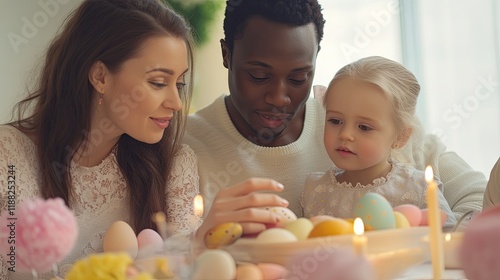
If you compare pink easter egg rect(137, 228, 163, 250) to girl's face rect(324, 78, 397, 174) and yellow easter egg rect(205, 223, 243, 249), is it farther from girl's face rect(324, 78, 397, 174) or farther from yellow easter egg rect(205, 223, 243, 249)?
girl's face rect(324, 78, 397, 174)

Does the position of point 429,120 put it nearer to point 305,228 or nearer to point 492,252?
point 305,228

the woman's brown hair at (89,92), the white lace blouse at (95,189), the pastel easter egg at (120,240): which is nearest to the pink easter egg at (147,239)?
the pastel easter egg at (120,240)

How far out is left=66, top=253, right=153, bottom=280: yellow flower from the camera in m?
0.78

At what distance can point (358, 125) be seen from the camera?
1940 mm

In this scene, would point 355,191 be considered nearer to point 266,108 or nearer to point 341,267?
point 266,108

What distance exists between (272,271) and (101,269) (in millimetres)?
231

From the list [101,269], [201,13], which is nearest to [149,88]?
[101,269]

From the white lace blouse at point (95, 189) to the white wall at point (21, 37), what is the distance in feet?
8.70

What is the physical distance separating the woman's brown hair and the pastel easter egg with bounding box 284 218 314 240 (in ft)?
3.23

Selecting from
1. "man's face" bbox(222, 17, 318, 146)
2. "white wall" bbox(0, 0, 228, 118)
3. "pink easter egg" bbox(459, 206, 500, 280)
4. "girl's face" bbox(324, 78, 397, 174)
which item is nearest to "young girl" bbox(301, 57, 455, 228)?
"girl's face" bbox(324, 78, 397, 174)

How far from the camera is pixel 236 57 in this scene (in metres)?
2.10

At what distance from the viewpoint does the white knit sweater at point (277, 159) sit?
2.15 metres

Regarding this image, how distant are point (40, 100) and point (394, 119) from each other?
1.04 metres

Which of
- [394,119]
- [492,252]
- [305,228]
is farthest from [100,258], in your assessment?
[394,119]
